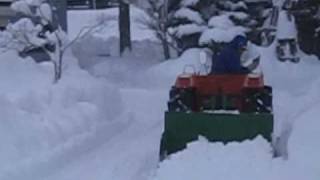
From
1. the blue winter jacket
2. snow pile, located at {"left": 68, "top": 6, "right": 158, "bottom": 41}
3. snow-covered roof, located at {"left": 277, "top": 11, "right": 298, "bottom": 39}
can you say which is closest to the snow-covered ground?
the blue winter jacket

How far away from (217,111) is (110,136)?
2.23 metres

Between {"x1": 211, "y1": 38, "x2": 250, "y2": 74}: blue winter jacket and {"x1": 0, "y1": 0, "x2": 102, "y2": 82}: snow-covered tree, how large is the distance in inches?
175

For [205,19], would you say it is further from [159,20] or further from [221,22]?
[159,20]

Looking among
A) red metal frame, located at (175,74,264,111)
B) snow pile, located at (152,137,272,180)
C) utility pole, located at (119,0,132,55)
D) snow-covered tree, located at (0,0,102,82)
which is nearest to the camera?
snow pile, located at (152,137,272,180)

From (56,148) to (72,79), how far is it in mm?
4230

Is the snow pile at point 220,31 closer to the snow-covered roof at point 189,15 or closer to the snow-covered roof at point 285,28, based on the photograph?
the snow-covered roof at point 189,15

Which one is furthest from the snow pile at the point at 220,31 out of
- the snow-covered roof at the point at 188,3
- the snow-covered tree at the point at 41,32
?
the snow-covered tree at the point at 41,32

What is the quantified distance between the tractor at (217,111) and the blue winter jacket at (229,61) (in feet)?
0.58

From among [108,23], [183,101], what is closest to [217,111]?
[183,101]

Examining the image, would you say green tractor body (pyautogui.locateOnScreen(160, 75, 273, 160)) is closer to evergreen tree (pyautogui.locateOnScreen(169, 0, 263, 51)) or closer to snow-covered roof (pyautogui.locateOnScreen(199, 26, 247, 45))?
snow-covered roof (pyautogui.locateOnScreen(199, 26, 247, 45))

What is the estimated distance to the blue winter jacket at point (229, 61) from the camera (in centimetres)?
1036

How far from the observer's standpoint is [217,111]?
10.4 meters

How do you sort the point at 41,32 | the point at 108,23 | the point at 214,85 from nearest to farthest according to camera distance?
1. the point at 214,85
2. the point at 41,32
3. the point at 108,23

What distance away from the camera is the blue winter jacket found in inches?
408
